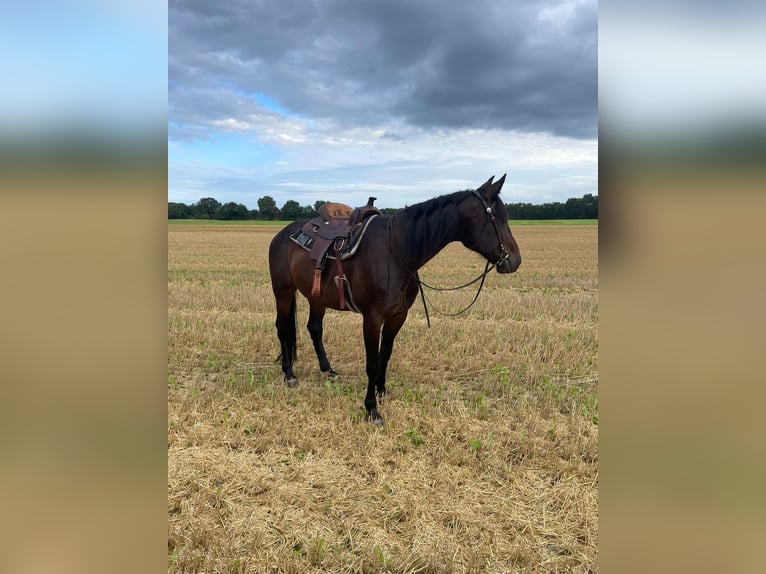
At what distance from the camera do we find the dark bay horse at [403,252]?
4270 millimetres

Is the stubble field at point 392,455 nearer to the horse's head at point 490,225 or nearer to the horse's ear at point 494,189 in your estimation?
the horse's head at point 490,225

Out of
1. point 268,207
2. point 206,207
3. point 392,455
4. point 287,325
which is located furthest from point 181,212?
point 392,455

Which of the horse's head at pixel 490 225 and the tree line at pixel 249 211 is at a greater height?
the tree line at pixel 249 211

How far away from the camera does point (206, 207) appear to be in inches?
2141

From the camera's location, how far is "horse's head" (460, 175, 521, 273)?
423 centimetres

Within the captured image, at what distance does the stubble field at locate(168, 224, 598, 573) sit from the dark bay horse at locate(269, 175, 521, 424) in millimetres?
751

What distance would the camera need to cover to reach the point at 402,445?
3961 mm

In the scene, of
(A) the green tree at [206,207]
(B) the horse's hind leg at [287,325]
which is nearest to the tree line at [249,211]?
(A) the green tree at [206,207]

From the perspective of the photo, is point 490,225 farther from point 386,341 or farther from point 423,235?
point 386,341

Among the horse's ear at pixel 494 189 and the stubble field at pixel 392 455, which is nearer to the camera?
the stubble field at pixel 392 455

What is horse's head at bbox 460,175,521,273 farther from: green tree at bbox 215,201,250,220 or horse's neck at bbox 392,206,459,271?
green tree at bbox 215,201,250,220
